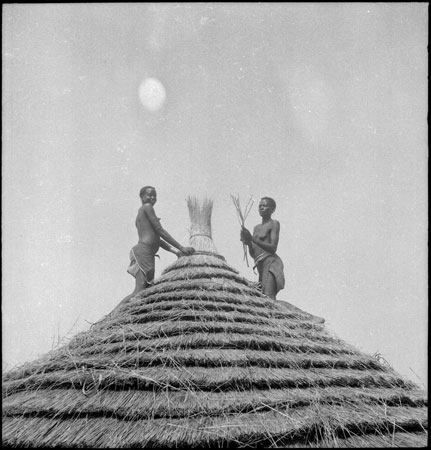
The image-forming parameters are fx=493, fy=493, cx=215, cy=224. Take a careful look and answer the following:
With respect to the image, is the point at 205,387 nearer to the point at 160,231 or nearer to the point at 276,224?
the point at 160,231

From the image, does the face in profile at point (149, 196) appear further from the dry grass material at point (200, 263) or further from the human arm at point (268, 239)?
the human arm at point (268, 239)

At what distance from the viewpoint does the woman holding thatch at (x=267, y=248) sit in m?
6.93

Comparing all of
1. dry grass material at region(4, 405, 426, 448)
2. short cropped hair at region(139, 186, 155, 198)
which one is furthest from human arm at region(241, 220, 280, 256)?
dry grass material at region(4, 405, 426, 448)

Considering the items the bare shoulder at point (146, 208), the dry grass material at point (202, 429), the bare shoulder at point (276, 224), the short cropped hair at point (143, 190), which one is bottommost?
the dry grass material at point (202, 429)

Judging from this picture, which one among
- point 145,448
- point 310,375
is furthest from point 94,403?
point 310,375

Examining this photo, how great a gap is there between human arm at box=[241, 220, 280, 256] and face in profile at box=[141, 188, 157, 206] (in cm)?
135

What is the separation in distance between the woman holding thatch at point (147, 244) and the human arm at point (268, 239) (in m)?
0.86

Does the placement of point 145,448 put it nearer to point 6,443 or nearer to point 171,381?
point 171,381

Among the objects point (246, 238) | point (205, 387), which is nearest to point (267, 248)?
point (246, 238)

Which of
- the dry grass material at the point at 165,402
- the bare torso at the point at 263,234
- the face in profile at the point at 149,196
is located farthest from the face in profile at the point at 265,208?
the dry grass material at the point at 165,402

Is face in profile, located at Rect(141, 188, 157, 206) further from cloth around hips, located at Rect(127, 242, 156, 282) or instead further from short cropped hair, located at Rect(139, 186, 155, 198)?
cloth around hips, located at Rect(127, 242, 156, 282)

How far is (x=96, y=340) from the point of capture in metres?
5.12

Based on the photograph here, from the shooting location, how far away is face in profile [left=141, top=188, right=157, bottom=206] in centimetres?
697

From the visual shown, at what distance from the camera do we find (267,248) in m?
7.03
